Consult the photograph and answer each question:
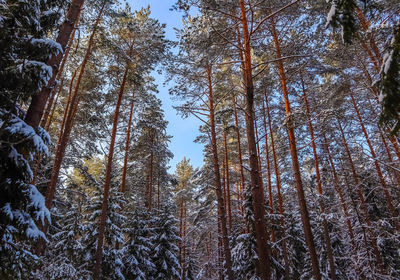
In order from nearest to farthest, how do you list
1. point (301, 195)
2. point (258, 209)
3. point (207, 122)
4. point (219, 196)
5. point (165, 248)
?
point (258, 209), point (301, 195), point (219, 196), point (207, 122), point (165, 248)

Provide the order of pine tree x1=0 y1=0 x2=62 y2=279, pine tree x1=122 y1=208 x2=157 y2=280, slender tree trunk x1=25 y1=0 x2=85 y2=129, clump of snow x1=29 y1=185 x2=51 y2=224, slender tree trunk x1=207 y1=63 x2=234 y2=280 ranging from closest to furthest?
pine tree x1=0 y1=0 x2=62 y2=279
clump of snow x1=29 y1=185 x2=51 y2=224
slender tree trunk x1=25 y1=0 x2=85 y2=129
slender tree trunk x1=207 y1=63 x2=234 y2=280
pine tree x1=122 y1=208 x2=157 y2=280

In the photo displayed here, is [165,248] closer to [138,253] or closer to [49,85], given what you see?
[138,253]

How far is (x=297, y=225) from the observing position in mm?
16984

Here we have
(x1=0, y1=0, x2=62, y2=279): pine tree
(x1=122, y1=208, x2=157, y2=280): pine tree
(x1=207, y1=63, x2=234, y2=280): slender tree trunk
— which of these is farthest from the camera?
(x1=122, y1=208, x2=157, y2=280): pine tree

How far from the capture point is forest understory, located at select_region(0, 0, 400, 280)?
153 inches

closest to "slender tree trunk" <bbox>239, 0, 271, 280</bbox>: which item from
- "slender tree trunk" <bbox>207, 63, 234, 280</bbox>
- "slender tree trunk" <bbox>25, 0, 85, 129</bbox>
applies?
"slender tree trunk" <bbox>207, 63, 234, 280</bbox>

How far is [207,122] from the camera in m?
12.0

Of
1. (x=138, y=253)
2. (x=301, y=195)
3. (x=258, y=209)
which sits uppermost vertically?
(x=301, y=195)

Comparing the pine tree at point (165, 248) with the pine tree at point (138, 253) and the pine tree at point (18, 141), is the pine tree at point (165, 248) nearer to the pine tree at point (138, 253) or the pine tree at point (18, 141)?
the pine tree at point (138, 253)

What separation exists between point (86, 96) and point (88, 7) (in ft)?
13.6

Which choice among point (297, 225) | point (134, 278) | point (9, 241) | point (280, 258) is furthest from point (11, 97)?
point (297, 225)

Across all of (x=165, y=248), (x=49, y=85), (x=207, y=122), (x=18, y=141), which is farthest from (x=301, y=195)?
(x=165, y=248)

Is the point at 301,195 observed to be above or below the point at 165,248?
above

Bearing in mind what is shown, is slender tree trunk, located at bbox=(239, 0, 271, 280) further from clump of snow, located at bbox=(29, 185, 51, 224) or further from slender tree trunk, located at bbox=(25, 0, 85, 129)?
slender tree trunk, located at bbox=(25, 0, 85, 129)
